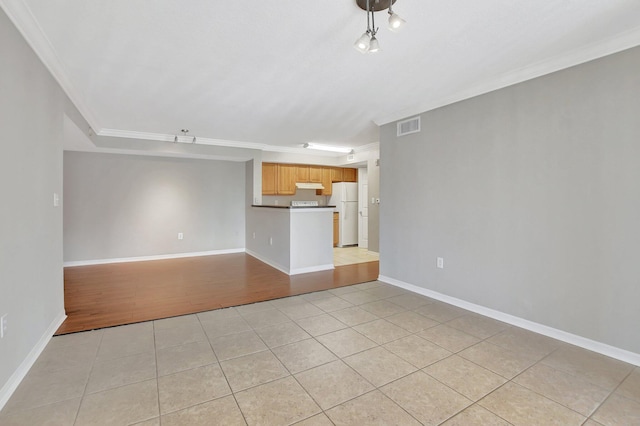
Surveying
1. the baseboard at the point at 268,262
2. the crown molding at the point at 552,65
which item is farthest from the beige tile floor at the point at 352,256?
the crown molding at the point at 552,65

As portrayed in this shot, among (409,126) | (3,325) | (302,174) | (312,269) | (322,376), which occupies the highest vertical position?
(409,126)

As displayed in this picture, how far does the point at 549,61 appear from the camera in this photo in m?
2.52

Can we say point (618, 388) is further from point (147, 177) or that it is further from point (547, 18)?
point (147, 177)

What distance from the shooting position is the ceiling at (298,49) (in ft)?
6.20

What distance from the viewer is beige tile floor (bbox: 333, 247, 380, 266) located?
575 cm

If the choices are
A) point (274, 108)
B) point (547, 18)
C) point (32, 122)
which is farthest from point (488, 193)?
point (32, 122)

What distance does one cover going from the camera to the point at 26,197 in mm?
2066

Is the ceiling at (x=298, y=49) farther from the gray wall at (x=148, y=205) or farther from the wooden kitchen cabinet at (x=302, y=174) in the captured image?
the wooden kitchen cabinet at (x=302, y=174)

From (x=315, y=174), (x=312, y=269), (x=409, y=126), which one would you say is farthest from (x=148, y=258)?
(x=409, y=126)

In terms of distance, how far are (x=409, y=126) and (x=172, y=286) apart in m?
3.91

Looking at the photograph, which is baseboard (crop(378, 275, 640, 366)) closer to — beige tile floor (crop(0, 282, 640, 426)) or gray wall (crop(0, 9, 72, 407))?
beige tile floor (crop(0, 282, 640, 426))

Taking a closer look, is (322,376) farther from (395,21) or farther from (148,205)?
(148,205)

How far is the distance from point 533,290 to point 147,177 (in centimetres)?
642

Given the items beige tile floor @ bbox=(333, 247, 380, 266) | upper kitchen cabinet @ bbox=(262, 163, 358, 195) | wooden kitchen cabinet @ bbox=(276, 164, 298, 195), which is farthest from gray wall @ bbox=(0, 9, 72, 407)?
wooden kitchen cabinet @ bbox=(276, 164, 298, 195)
